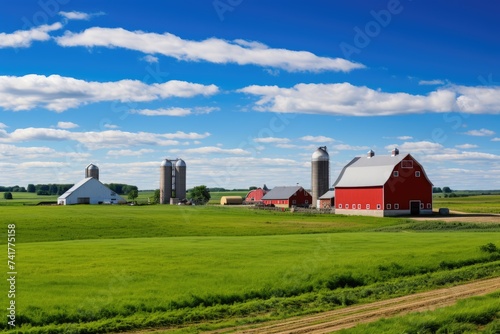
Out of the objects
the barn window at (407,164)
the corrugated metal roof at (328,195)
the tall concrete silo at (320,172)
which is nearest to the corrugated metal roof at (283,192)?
the tall concrete silo at (320,172)

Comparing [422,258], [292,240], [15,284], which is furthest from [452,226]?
[15,284]

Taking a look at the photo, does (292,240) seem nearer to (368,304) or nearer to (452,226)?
(368,304)

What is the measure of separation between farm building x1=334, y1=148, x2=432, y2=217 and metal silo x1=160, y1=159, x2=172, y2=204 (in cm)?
7169

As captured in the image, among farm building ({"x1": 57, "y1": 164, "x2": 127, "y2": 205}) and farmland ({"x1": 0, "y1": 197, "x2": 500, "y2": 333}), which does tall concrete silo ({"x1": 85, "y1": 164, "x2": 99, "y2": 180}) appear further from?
farmland ({"x1": 0, "y1": 197, "x2": 500, "y2": 333})

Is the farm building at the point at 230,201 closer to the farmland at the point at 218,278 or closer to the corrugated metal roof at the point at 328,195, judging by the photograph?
the corrugated metal roof at the point at 328,195

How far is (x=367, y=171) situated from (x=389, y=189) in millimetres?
8226

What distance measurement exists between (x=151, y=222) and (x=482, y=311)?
171 feet

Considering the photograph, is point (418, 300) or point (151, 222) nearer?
point (418, 300)

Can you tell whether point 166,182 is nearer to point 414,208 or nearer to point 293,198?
point 293,198

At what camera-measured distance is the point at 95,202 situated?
443 ft

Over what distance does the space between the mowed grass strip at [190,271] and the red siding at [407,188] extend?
170ft

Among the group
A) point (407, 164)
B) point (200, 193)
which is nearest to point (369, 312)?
point (407, 164)

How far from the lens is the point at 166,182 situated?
15925 cm

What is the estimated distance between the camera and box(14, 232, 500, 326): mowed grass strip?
19406mm
